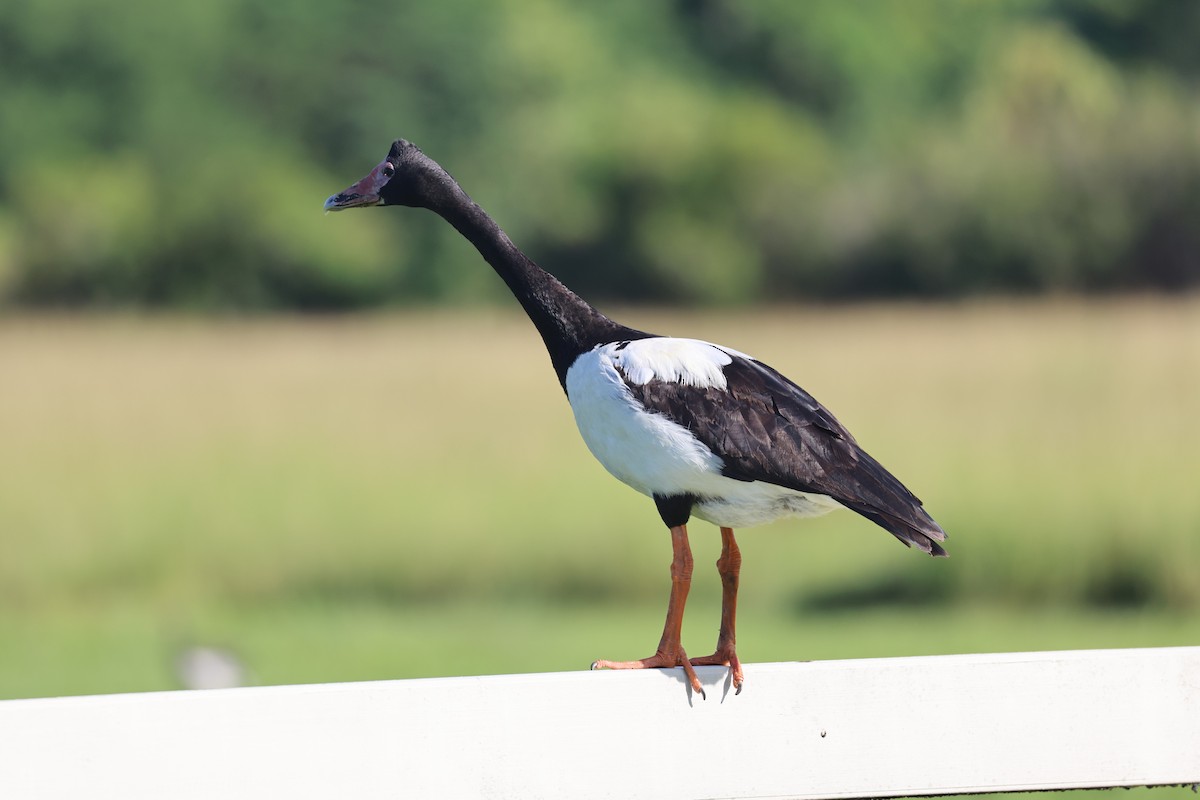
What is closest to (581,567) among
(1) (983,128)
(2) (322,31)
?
(1) (983,128)

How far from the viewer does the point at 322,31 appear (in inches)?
1539

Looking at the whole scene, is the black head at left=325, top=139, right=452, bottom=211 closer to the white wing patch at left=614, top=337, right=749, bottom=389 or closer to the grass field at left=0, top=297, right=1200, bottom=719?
the white wing patch at left=614, top=337, right=749, bottom=389

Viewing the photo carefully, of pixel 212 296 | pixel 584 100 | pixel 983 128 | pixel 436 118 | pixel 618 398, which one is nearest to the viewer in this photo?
pixel 618 398

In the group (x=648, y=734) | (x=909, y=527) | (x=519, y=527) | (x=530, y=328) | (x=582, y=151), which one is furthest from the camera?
(x=582, y=151)

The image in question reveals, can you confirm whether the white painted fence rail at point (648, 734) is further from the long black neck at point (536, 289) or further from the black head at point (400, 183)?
the black head at point (400, 183)

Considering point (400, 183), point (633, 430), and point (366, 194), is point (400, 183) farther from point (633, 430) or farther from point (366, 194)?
point (633, 430)

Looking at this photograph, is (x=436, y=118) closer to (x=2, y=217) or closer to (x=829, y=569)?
(x=2, y=217)

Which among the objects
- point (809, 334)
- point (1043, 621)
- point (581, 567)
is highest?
point (809, 334)

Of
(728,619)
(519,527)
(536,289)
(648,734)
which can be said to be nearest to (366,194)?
(536,289)

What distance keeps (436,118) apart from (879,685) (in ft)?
118

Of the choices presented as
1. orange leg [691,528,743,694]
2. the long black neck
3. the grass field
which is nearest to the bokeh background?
the grass field

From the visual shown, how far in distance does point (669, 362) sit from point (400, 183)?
76 cm

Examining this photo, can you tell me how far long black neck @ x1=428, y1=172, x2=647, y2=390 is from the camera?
3660 millimetres

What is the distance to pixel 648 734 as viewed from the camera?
313cm
